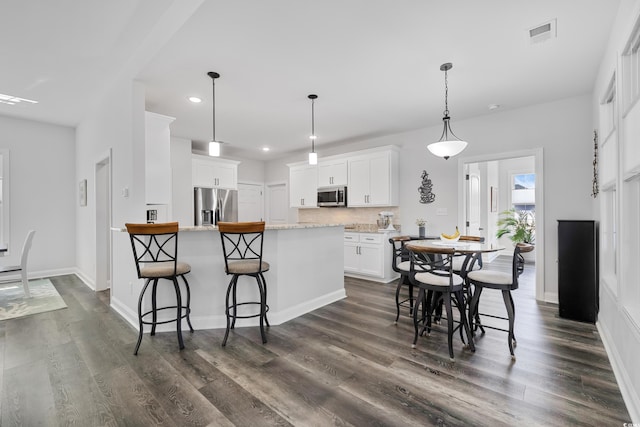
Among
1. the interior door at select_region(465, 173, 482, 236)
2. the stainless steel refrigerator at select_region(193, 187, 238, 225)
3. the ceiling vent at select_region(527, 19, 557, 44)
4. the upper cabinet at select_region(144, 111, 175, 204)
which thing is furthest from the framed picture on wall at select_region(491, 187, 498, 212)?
the upper cabinet at select_region(144, 111, 175, 204)

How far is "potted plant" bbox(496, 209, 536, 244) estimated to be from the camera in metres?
6.66

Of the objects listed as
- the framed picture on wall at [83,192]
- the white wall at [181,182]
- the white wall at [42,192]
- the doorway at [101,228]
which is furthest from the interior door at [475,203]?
the white wall at [42,192]

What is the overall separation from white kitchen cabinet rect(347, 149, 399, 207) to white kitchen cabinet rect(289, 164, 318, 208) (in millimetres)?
966

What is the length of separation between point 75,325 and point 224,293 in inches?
65.2

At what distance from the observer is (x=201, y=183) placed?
6.12 metres

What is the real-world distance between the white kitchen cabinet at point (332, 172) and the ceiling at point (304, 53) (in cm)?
→ 157

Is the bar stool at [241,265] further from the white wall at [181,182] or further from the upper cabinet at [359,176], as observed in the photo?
the white wall at [181,182]

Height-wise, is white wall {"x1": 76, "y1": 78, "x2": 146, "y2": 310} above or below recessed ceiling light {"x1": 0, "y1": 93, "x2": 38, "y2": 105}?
below

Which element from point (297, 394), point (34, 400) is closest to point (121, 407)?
point (34, 400)

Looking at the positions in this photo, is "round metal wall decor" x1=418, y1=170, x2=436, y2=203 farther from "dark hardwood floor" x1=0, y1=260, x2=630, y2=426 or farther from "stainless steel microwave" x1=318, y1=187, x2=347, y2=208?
"dark hardwood floor" x1=0, y1=260, x2=630, y2=426

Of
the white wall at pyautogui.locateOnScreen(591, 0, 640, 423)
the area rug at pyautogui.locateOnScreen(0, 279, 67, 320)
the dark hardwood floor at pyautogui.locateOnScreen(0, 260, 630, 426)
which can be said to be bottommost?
the dark hardwood floor at pyautogui.locateOnScreen(0, 260, 630, 426)

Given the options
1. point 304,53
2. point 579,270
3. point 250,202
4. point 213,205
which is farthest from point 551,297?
point 250,202

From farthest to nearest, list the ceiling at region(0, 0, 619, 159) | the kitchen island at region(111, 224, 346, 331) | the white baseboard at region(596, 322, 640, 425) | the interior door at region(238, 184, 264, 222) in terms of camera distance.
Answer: the interior door at region(238, 184, 264, 222) < the kitchen island at region(111, 224, 346, 331) < the ceiling at region(0, 0, 619, 159) < the white baseboard at region(596, 322, 640, 425)

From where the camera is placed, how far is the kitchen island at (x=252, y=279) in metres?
3.05
